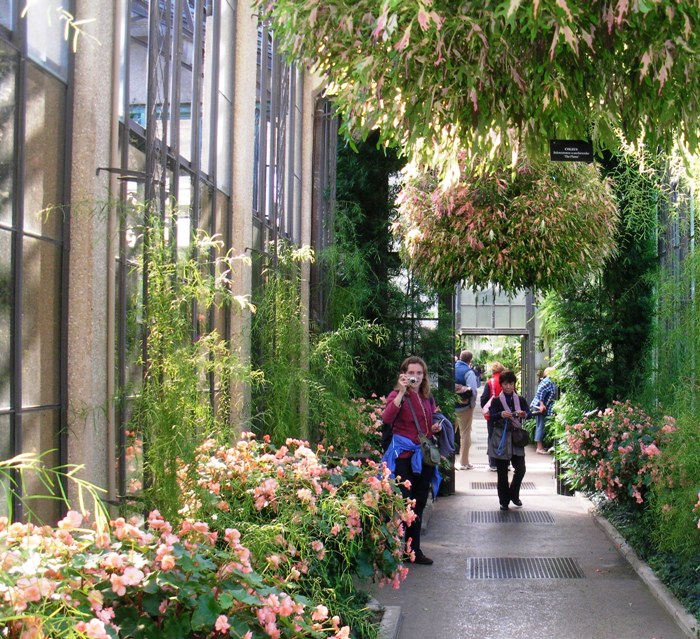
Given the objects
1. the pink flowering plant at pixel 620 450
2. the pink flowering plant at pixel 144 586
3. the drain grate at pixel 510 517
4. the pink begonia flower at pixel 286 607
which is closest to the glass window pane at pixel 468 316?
the drain grate at pixel 510 517

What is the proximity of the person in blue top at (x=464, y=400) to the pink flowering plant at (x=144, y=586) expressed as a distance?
13.0 meters

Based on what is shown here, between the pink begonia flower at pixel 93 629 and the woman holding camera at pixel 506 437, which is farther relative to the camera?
the woman holding camera at pixel 506 437

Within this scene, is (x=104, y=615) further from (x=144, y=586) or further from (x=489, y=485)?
(x=489, y=485)

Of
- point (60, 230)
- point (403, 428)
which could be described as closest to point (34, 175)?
point (60, 230)

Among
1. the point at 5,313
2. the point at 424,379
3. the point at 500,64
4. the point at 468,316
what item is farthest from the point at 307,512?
the point at 468,316

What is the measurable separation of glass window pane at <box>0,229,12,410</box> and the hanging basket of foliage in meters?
3.60

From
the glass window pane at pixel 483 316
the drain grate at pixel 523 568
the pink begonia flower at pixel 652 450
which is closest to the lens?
the pink begonia flower at pixel 652 450

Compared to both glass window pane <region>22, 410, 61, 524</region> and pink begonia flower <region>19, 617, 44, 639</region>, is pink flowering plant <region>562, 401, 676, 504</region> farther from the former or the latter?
pink begonia flower <region>19, 617, 44, 639</region>

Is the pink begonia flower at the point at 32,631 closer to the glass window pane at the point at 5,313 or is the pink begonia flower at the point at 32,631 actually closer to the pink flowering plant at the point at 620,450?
the glass window pane at the point at 5,313

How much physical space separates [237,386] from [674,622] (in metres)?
3.68

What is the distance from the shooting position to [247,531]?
4746mm

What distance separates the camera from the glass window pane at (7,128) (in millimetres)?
4483

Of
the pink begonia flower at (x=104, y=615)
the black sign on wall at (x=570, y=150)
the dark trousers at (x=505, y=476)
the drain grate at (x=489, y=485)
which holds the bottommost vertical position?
the drain grate at (x=489, y=485)

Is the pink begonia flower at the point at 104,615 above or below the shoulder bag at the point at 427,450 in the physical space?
above
